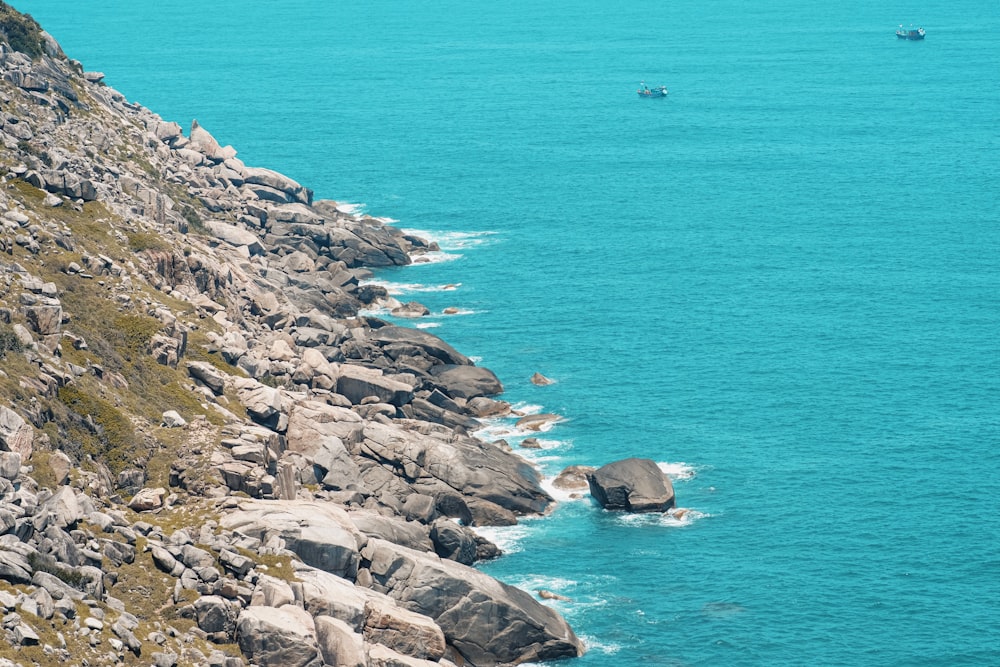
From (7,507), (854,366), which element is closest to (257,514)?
(7,507)

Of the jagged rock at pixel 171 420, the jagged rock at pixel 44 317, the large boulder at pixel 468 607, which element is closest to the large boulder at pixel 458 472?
the jagged rock at pixel 171 420

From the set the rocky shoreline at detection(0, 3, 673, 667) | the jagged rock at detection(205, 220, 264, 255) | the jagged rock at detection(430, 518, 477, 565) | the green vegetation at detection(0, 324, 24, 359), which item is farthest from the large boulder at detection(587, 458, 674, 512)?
the jagged rock at detection(205, 220, 264, 255)

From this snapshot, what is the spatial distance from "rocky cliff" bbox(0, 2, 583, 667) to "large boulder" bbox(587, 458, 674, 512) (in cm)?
523

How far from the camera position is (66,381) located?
351 feet

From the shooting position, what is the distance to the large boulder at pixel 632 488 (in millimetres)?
134875

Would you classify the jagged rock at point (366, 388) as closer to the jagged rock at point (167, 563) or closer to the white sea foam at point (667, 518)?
the white sea foam at point (667, 518)

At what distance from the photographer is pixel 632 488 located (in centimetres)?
13525

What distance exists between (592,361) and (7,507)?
316ft

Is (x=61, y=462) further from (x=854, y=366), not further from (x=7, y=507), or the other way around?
(x=854, y=366)

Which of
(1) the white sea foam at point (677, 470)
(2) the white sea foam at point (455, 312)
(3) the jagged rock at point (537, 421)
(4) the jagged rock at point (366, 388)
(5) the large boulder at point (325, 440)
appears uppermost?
(2) the white sea foam at point (455, 312)

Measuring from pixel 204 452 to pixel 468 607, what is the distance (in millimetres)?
21281

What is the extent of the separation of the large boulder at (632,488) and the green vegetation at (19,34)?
283ft

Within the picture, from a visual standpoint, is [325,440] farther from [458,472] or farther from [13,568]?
[13,568]

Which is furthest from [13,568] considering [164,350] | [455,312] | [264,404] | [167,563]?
[455,312]
